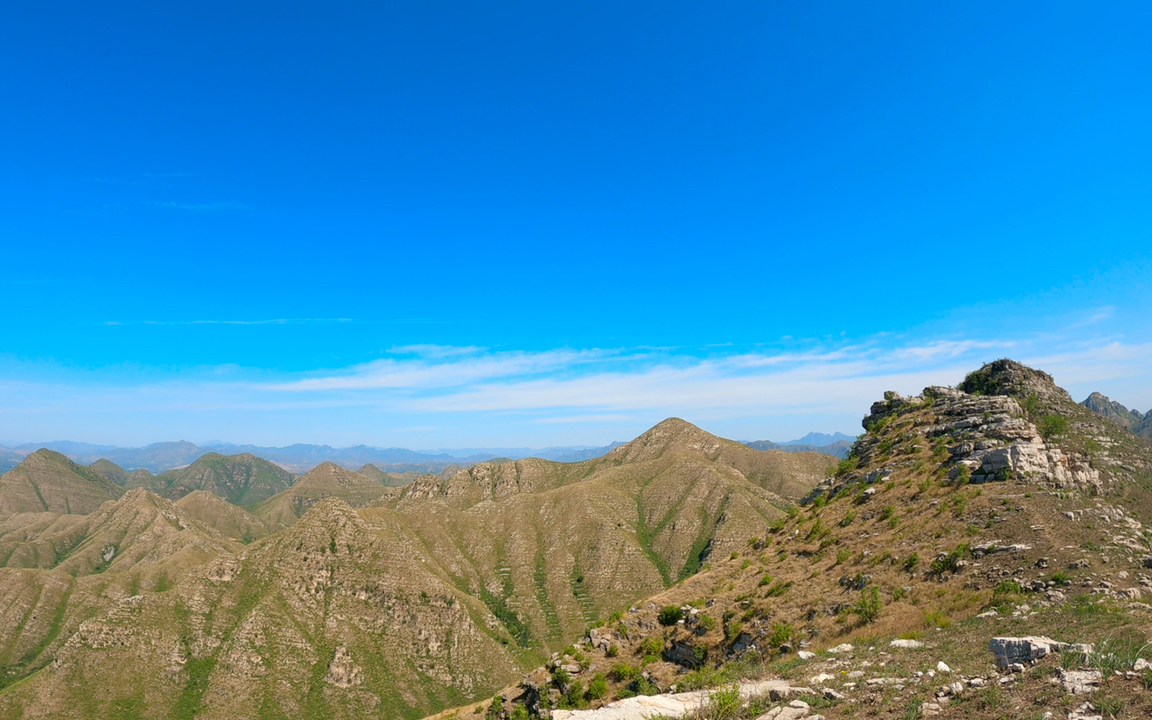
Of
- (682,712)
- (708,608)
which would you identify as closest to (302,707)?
(708,608)

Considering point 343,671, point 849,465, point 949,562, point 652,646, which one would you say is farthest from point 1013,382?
point 343,671

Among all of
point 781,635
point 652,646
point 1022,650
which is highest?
point 1022,650

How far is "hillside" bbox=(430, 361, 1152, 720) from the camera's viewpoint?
44.7ft

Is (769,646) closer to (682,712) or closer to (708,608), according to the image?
(708,608)

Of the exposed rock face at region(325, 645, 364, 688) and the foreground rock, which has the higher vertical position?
the foreground rock

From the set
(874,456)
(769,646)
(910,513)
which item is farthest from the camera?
(874,456)

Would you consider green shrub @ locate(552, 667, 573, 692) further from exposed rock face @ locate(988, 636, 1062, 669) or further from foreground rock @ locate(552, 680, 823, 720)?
exposed rock face @ locate(988, 636, 1062, 669)

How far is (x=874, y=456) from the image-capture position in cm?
5200

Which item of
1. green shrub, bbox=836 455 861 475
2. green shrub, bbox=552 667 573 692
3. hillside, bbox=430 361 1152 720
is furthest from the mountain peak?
green shrub, bbox=552 667 573 692

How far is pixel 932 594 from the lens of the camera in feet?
90.3

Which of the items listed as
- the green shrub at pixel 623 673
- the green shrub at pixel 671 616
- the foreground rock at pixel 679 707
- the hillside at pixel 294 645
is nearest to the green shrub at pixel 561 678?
the green shrub at pixel 623 673

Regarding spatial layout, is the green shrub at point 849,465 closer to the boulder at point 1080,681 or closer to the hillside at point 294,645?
the boulder at point 1080,681

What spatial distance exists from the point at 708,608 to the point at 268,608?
182085 millimetres

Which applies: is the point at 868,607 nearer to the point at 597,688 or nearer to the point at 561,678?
the point at 597,688
